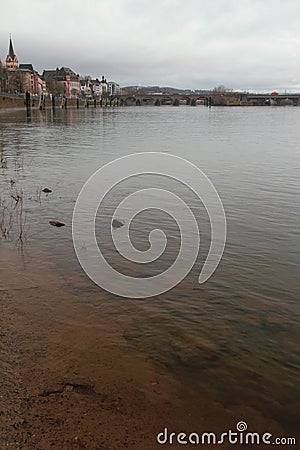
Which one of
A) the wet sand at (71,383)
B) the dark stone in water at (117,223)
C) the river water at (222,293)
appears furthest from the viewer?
the dark stone in water at (117,223)

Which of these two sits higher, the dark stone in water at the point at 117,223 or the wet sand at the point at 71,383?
the dark stone in water at the point at 117,223

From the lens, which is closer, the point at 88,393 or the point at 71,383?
the point at 88,393

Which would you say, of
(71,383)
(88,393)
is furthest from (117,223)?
(88,393)

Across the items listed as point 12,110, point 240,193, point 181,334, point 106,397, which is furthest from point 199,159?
point 12,110

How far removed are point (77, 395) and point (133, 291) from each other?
11.7ft

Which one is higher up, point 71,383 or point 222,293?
point 222,293

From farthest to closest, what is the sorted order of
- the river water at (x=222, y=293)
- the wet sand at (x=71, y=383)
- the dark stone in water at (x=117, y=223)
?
the dark stone in water at (x=117, y=223) → the river water at (x=222, y=293) → the wet sand at (x=71, y=383)

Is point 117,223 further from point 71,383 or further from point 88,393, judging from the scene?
point 88,393

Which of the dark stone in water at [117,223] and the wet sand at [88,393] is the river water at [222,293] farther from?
the dark stone in water at [117,223]

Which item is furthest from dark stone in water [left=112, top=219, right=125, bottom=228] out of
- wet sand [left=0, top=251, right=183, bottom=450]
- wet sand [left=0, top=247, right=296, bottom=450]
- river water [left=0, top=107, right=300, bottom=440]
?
wet sand [left=0, top=247, right=296, bottom=450]

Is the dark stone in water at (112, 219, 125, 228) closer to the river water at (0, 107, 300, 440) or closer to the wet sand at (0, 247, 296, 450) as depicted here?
the river water at (0, 107, 300, 440)

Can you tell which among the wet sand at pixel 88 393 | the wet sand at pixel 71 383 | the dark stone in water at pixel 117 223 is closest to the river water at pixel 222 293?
the wet sand at pixel 88 393

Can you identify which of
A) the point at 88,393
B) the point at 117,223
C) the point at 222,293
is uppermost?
the point at 117,223

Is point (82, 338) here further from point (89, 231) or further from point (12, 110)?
point (12, 110)
